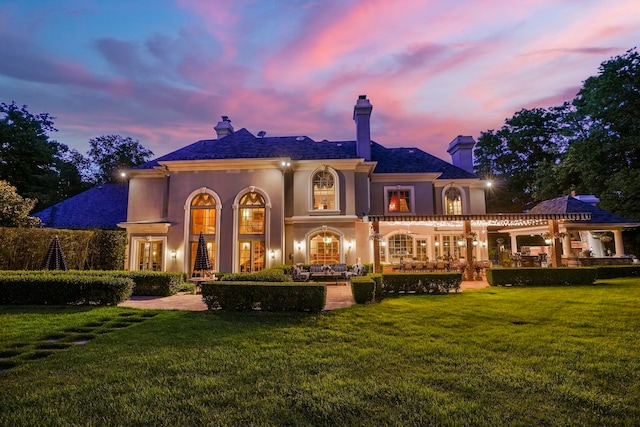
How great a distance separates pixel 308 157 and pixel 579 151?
73.3 feet

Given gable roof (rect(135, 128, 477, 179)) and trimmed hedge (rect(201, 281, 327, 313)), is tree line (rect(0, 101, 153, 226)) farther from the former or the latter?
trimmed hedge (rect(201, 281, 327, 313))

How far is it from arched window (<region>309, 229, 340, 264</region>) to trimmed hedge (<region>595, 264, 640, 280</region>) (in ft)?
41.5

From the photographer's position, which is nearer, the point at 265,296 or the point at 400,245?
the point at 265,296

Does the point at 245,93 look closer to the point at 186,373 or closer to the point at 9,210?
the point at 9,210

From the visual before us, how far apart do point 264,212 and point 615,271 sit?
17.8 m

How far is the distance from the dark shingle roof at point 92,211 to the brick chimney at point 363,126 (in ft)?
54.5

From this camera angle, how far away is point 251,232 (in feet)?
61.4

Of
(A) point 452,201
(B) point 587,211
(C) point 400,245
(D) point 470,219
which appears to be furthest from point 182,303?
(B) point 587,211

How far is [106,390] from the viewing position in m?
3.81

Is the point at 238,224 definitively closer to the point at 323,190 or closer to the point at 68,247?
the point at 323,190

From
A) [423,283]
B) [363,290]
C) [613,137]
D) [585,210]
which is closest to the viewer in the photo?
[363,290]

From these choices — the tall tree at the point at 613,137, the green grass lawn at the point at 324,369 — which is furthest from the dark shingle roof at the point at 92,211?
the tall tree at the point at 613,137

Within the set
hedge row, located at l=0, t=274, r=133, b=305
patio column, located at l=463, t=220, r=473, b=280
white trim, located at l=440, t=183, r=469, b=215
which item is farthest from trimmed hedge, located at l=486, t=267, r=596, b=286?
hedge row, located at l=0, t=274, r=133, b=305

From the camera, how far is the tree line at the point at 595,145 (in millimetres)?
23031
